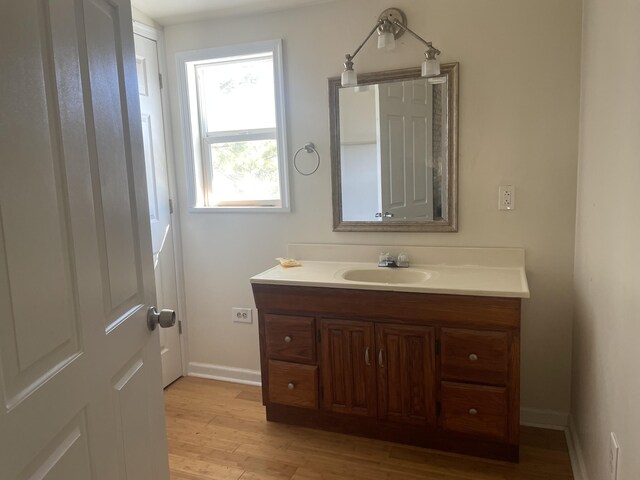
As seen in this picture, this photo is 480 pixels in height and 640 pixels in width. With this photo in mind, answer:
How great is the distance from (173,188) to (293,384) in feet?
4.89

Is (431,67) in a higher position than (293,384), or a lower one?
higher

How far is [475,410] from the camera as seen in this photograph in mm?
2102

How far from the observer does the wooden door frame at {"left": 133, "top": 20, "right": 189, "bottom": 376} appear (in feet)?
9.38

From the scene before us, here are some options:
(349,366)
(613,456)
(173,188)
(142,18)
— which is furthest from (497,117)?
(142,18)

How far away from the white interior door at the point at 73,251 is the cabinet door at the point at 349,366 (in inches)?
43.6

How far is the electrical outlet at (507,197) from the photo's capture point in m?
2.34

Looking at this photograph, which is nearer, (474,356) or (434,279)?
(474,356)

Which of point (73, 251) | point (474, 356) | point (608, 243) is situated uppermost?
point (73, 251)

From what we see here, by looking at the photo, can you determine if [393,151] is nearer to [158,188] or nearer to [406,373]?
[406,373]

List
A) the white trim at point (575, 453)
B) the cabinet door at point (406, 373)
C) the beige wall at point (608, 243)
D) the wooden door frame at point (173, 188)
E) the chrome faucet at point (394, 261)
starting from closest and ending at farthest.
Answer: the beige wall at point (608, 243), the white trim at point (575, 453), the cabinet door at point (406, 373), the chrome faucet at point (394, 261), the wooden door frame at point (173, 188)

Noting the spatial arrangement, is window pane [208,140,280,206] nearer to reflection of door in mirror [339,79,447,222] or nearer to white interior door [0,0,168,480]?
reflection of door in mirror [339,79,447,222]

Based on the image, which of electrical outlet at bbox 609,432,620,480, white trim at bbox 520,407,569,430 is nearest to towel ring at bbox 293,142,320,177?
white trim at bbox 520,407,569,430

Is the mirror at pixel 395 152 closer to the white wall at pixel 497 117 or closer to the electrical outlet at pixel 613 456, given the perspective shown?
the white wall at pixel 497 117

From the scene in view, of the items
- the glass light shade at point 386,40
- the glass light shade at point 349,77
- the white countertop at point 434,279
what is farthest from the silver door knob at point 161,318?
the glass light shade at point 386,40
